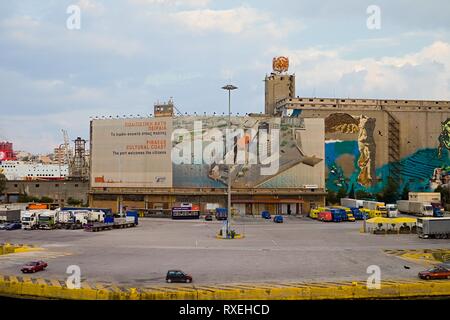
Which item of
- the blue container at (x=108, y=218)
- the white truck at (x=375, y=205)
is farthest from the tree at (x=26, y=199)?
the white truck at (x=375, y=205)

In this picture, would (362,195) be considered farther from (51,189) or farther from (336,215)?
(51,189)

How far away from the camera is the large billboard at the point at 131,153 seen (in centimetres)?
9906

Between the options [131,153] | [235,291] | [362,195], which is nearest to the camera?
[235,291]

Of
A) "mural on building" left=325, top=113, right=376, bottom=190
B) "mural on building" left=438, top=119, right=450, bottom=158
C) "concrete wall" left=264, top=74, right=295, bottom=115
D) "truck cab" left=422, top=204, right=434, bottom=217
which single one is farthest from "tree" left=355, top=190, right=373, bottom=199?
"truck cab" left=422, top=204, right=434, bottom=217

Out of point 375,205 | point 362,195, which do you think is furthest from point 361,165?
point 375,205

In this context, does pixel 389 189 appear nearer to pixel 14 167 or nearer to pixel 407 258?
pixel 407 258

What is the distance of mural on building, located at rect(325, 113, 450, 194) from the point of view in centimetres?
13388

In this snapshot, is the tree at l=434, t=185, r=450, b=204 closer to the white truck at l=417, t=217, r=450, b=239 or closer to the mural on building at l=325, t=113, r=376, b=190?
the mural on building at l=325, t=113, r=376, b=190

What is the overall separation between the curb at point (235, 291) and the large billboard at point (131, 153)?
65161 millimetres

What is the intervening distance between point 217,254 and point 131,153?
57419 millimetres

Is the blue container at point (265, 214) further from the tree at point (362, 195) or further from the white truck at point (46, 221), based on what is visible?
the tree at point (362, 195)

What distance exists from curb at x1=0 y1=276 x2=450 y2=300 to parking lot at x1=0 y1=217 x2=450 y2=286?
85.7 inches

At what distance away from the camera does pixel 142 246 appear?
5312 cm

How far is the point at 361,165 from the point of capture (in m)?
136
